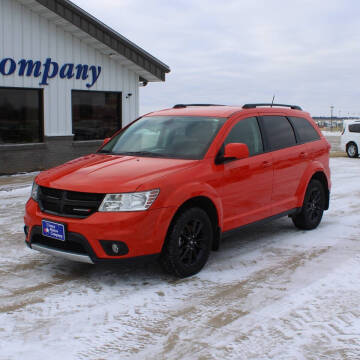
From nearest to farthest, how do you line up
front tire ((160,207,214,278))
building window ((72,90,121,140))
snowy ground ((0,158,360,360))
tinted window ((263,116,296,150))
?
snowy ground ((0,158,360,360)) < front tire ((160,207,214,278)) < tinted window ((263,116,296,150)) < building window ((72,90,121,140))

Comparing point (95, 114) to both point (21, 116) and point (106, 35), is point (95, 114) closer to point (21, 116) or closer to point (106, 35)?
point (106, 35)

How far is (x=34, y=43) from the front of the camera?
15.0 m

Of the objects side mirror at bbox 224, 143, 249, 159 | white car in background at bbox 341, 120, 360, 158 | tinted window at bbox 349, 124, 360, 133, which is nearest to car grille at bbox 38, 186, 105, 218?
side mirror at bbox 224, 143, 249, 159

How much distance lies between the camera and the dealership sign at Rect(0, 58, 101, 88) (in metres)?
14.2

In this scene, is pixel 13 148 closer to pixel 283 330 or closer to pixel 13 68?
pixel 13 68

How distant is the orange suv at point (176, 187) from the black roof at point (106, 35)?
9.31 m

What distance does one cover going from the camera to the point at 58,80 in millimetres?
15742

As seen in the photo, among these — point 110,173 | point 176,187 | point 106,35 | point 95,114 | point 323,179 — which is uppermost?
point 106,35

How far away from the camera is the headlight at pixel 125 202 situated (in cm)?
494

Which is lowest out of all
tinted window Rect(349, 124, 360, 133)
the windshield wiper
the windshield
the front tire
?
the front tire

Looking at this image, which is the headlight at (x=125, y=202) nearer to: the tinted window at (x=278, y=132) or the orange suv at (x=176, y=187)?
the orange suv at (x=176, y=187)

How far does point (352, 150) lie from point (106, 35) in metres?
12.5

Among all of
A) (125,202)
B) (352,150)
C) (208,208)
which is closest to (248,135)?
(208,208)

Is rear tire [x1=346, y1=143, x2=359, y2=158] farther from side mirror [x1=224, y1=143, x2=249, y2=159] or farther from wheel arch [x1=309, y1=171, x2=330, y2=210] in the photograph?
side mirror [x1=224, y1=143, x2=249, y2=159]
